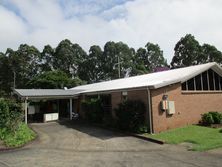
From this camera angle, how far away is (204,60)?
46.4 metres

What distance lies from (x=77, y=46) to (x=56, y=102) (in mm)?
27771

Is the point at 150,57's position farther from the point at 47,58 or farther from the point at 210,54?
the point at 47,58

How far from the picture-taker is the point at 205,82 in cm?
1892

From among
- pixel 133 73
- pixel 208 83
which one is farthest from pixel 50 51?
pixel 208 83

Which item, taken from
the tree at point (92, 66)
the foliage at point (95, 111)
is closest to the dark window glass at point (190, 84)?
the foliage at point (95, 111)

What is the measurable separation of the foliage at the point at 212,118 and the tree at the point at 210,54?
29.8m

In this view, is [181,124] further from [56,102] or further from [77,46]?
[77,46]

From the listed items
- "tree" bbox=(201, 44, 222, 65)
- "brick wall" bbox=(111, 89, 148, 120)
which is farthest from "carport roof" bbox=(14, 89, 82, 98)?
"tree" bbox=(201, 44, 222, 65)

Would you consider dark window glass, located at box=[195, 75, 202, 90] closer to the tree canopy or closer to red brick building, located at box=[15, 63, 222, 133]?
red brick building, located at box=[15, 63, 222, 133]

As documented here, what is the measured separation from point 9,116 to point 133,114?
7421 millimetres

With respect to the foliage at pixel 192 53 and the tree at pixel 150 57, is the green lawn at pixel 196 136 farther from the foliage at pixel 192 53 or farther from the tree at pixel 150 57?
the tree at pixel 150 57

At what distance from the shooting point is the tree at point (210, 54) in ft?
146

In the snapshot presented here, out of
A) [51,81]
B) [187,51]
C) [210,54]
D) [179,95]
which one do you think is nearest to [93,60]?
[51,81]

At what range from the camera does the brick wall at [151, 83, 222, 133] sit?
15.5 meters
